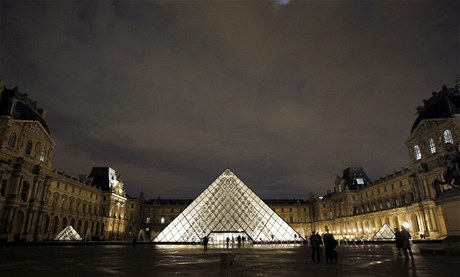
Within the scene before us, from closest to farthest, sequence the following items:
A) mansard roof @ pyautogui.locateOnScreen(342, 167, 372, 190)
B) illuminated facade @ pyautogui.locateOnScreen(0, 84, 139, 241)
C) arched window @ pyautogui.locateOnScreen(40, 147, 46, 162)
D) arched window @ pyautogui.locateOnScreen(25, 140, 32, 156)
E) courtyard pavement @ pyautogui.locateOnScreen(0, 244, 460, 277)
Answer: courtyard pavement @ pyautogui.locateOnScreen(0, 244, 460, 277)
illuminated facade @ pyautogui.locateOnScreen(0, 84, 139, 241)
arched window @ pyautogui.locateOnScreen(25, 140, 32, 156)
arched window @ pyautogui.locateOnScreen(40, 147, 46, 162)
mansard roof @ pyautogui.locateOnScreen(342, 167, 372, 190)

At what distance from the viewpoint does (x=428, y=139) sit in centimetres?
2698

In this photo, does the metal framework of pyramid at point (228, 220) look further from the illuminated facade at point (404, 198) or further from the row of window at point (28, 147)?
the row of window at point (28, 147)

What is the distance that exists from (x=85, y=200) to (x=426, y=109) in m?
40.4

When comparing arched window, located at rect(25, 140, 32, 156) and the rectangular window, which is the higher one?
arched window, located at rect(25, 140, 32, 156)

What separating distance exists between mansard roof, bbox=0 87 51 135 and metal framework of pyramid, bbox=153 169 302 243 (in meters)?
16.2

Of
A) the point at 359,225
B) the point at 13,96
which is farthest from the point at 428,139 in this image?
the point at 13,96

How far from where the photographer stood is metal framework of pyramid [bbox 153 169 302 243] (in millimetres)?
23500

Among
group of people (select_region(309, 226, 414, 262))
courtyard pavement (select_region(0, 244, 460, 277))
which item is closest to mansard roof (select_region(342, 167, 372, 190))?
group of people (select_region(309, 226, 414, 262))

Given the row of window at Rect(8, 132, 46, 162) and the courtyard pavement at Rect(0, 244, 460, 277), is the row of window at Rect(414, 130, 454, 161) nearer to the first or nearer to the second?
the courtyard pavement at Rect(0, 244, 460, 277)

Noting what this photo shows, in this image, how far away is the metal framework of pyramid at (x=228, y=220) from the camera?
925 inches

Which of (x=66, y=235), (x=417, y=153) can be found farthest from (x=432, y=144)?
(x=66, y=235)

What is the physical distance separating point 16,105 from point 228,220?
70.3 feet

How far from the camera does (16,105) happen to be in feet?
85.7

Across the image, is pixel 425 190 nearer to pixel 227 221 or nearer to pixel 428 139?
pixel 428 139
